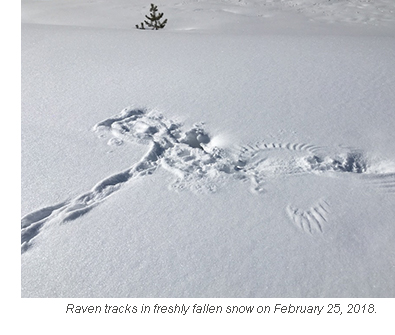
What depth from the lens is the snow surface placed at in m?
1.21

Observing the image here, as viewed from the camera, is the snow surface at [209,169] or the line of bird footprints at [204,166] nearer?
the snow surface at [209,169]

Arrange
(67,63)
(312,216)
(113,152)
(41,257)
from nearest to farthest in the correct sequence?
1. (41,257)
2. (312,216)
3. (113,152)
4. (67,63)

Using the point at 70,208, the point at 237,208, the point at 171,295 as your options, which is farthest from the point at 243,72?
the point at 171,295

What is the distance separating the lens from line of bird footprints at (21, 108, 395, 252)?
1431 millimetres

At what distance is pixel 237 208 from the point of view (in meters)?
1.44

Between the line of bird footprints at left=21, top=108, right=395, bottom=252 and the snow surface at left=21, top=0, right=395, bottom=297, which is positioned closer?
the snow surface at left=21, top=0, right=395, bottom=297

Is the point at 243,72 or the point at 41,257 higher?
the point at 243,72

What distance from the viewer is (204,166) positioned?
166 cm

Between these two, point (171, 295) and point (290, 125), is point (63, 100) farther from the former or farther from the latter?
point (171, 295)

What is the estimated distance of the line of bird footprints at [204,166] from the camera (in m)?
1.43

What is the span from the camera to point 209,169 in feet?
5.39

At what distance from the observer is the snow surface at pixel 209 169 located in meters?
1.21

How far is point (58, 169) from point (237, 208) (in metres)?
0.89

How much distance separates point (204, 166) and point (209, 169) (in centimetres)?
3
